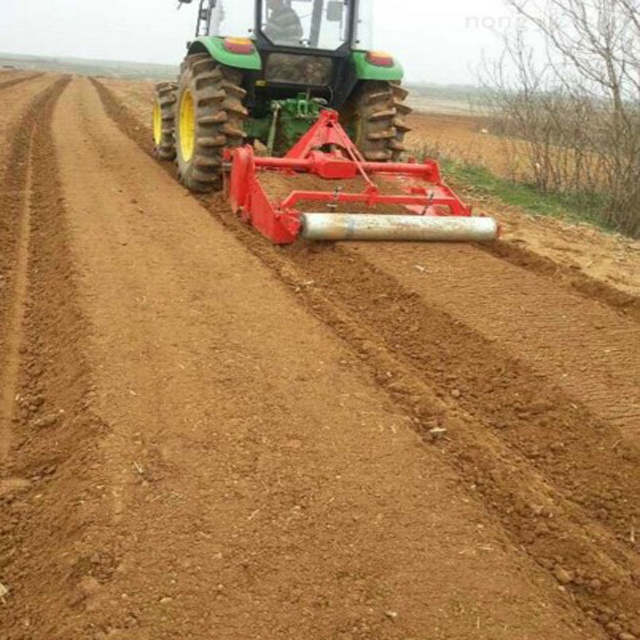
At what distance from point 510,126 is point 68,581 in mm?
11663

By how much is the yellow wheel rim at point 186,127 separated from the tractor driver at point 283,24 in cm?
134

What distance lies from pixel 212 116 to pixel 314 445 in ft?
16.5

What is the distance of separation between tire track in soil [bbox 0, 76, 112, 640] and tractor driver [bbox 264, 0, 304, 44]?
3.62m

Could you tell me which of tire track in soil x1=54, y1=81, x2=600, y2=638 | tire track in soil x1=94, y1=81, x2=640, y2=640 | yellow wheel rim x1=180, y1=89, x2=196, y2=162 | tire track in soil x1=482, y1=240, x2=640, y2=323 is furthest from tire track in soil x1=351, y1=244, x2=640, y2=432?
yellow wheel rim x1=180, y1=89, x2=196, y2=162

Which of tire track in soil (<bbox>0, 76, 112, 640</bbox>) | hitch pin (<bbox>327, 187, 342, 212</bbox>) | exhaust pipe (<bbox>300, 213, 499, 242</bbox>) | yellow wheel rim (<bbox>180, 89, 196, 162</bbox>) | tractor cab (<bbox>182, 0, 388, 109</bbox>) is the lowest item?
tire track in soil (<bbox>0, 76, 112, 640</bbox>)

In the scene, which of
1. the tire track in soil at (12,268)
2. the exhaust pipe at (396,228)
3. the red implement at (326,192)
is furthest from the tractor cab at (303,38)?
the tire track in soil at (12,268)

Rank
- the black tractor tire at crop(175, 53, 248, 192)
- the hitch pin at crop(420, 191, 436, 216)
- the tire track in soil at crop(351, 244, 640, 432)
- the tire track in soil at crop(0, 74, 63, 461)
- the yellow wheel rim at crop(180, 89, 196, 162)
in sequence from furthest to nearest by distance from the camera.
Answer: the yellow wheel rim at crop(180, 89, 196, 162) → the black tractor tire at crop(175, 53, 248, 192) → the hitch pin at crop(420, 191, 436, 216) → the tire track in soil at crop(351, 244, 640, 432) → the tire track in soil at crop(0, 74, 63, 461)

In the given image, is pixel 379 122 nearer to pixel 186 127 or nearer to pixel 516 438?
pixel 186 127

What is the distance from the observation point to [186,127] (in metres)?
8.61

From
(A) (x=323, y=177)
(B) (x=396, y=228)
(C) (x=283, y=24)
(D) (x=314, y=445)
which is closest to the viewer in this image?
→ (D) (x=314, y=445)

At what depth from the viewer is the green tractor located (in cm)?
750

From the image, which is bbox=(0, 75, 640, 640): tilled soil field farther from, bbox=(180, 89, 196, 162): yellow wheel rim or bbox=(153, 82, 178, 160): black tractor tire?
bbox=(153, 82, 178, 160): black tractor tire

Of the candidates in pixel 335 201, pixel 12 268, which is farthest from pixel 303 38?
pixel 12 268

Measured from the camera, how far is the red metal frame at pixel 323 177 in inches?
241
